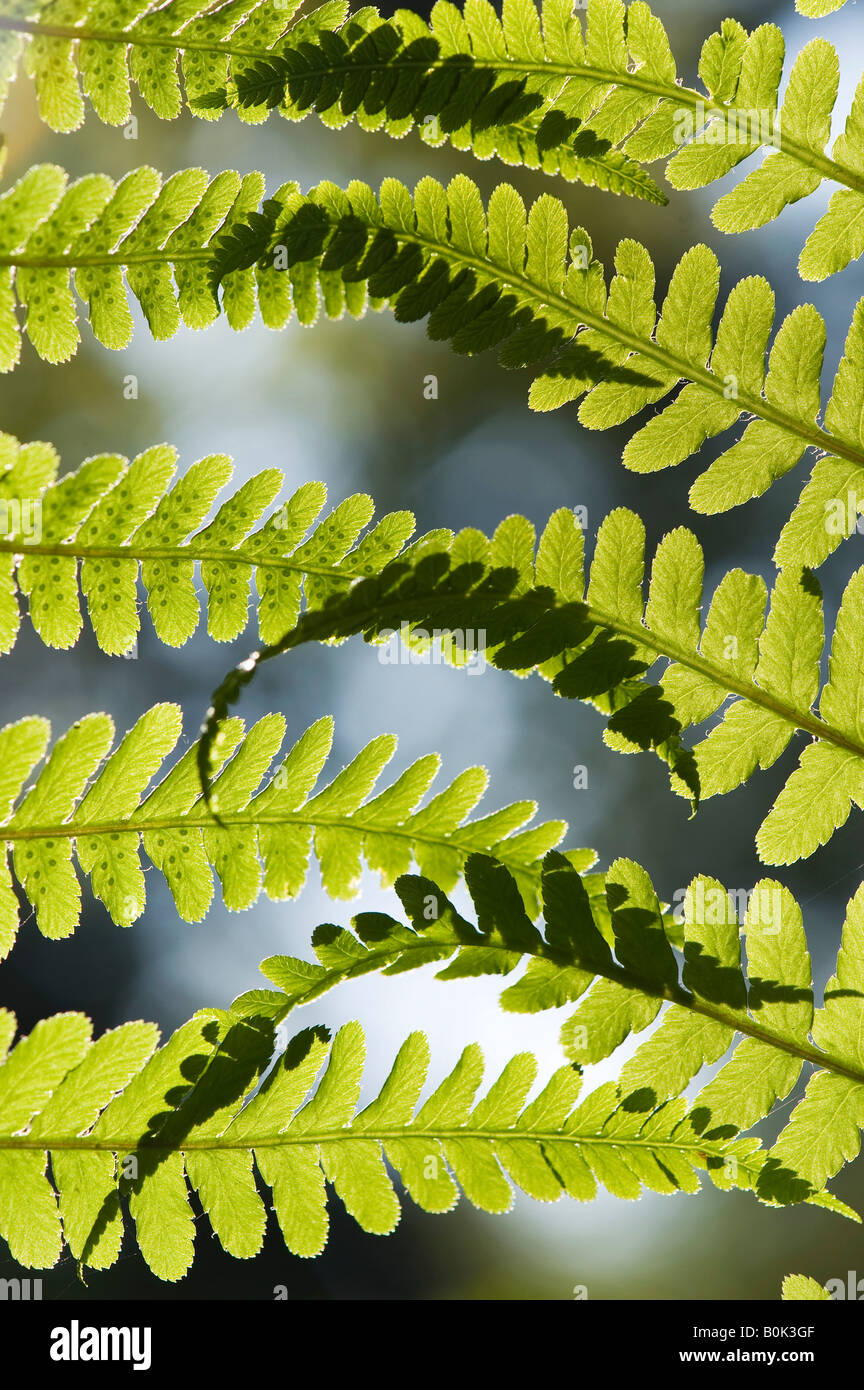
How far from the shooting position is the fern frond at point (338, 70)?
5.38 feet

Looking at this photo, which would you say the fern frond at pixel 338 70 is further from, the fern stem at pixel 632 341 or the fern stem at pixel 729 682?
the fern stem at pixel 729 682

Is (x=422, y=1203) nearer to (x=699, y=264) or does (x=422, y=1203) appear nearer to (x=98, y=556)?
(x=98, y=556)

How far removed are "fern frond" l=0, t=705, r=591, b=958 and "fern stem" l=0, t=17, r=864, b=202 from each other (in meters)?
1.25

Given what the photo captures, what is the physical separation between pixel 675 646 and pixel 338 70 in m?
1.23

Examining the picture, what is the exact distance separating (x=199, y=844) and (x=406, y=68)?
151 cm

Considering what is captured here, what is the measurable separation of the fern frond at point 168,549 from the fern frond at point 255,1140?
777 millimetres

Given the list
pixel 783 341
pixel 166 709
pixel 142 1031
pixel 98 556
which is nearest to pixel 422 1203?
pixel 142 1031

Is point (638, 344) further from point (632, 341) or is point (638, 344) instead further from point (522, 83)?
point (522, 83)

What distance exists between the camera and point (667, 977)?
4.71ft

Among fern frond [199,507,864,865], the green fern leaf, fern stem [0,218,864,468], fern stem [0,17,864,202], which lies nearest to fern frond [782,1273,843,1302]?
fern frond [199,507,864,865]
